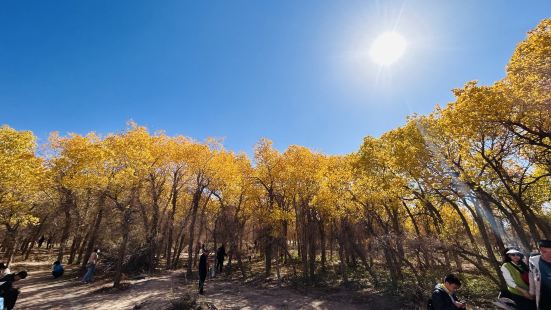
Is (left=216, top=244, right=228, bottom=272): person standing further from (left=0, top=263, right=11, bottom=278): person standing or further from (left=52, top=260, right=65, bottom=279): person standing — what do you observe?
(left=0, top=263, right=11, bottom=278): person standing

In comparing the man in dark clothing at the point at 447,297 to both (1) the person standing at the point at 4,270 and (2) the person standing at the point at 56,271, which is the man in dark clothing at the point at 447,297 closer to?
(1) the person standing at the point at 4,270

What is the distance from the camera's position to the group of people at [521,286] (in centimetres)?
443

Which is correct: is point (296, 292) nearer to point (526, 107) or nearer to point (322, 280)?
point (322, 280)

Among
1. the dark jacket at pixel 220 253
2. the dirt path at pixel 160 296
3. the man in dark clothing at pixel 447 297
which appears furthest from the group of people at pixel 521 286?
the dark jacket at pixel 220 253

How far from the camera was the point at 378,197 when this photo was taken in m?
Result: 14.0

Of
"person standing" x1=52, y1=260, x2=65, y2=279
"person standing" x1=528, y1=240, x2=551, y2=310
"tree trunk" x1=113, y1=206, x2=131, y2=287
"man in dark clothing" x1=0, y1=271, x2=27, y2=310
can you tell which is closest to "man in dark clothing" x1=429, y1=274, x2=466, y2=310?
"person standing" x1=528, y1=240, x2=551, y2=310

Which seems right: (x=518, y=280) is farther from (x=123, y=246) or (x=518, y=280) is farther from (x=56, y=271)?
(x=56, y=271)

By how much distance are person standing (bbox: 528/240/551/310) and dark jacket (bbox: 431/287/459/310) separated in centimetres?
129

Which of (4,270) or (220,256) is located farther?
(220,256)

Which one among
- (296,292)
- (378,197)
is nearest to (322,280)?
(296,292)

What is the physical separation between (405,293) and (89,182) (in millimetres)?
18822

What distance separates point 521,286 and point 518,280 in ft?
0.34

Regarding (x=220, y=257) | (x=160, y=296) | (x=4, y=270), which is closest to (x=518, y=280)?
(x=4, y=270)

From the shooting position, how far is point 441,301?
4828mm
